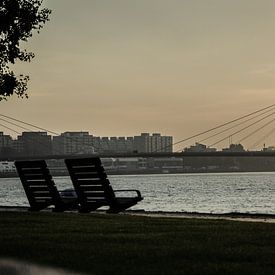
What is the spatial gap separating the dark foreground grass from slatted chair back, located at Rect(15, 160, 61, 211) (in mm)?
3149

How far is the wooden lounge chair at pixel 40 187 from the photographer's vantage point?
13.1 meters

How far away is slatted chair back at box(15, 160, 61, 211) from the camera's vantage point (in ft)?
43.0

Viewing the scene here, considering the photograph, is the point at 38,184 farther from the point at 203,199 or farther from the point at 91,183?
the point at 203,199

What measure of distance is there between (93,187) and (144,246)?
5503 millimetres

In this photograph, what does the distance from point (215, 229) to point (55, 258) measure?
2.85 metres

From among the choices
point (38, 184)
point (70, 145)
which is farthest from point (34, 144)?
point (38, 184)

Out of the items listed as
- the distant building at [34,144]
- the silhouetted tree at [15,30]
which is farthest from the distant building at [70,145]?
the silhouetted tree at [15,30]

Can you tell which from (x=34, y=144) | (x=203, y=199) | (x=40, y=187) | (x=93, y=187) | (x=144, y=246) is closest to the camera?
(x=144, y=246)

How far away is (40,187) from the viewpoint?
1342 cm

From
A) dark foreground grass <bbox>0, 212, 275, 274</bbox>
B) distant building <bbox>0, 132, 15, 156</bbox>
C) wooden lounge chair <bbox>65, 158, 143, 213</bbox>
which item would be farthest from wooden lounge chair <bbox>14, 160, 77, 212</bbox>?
distant building <bbox>0, 132, 15, 156</bbox>

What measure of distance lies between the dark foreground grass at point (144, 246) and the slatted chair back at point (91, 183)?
233 cm

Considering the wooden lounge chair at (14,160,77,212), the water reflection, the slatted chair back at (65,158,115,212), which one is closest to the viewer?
the water reflection

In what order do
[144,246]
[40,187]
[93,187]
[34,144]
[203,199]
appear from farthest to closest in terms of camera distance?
[34,144], [203,199], [40,187], [93,187], [144,246]

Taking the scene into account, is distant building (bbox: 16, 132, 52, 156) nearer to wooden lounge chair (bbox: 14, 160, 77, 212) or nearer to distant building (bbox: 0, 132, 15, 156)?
distant building (bbox: 0, 132, 15, 156)
